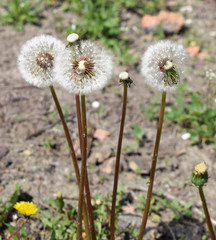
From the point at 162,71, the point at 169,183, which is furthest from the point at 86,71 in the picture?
the point at 169,183

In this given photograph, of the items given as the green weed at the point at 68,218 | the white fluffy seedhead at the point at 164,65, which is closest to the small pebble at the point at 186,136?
the green weed at the point at 68,218

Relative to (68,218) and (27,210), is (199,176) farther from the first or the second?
(68,218)

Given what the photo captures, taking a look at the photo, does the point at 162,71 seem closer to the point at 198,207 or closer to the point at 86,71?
the point at 86,71

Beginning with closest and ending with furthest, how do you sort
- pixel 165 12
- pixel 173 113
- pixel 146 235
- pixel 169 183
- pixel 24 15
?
1. pixel 146 235
2. pixel 169 183
3. pixel 173 113
4. pixel 24 15
5. pixel 165 12

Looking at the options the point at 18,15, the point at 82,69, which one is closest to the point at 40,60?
the point at 82,69

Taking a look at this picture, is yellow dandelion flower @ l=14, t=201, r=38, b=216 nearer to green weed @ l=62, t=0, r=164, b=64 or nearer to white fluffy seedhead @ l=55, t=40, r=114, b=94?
white fluffy seedhead @ l=55, t=40, r=114, b=94

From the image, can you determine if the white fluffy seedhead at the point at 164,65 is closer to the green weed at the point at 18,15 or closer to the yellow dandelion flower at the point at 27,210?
the yellow dandelion flower at the point at 27,210
